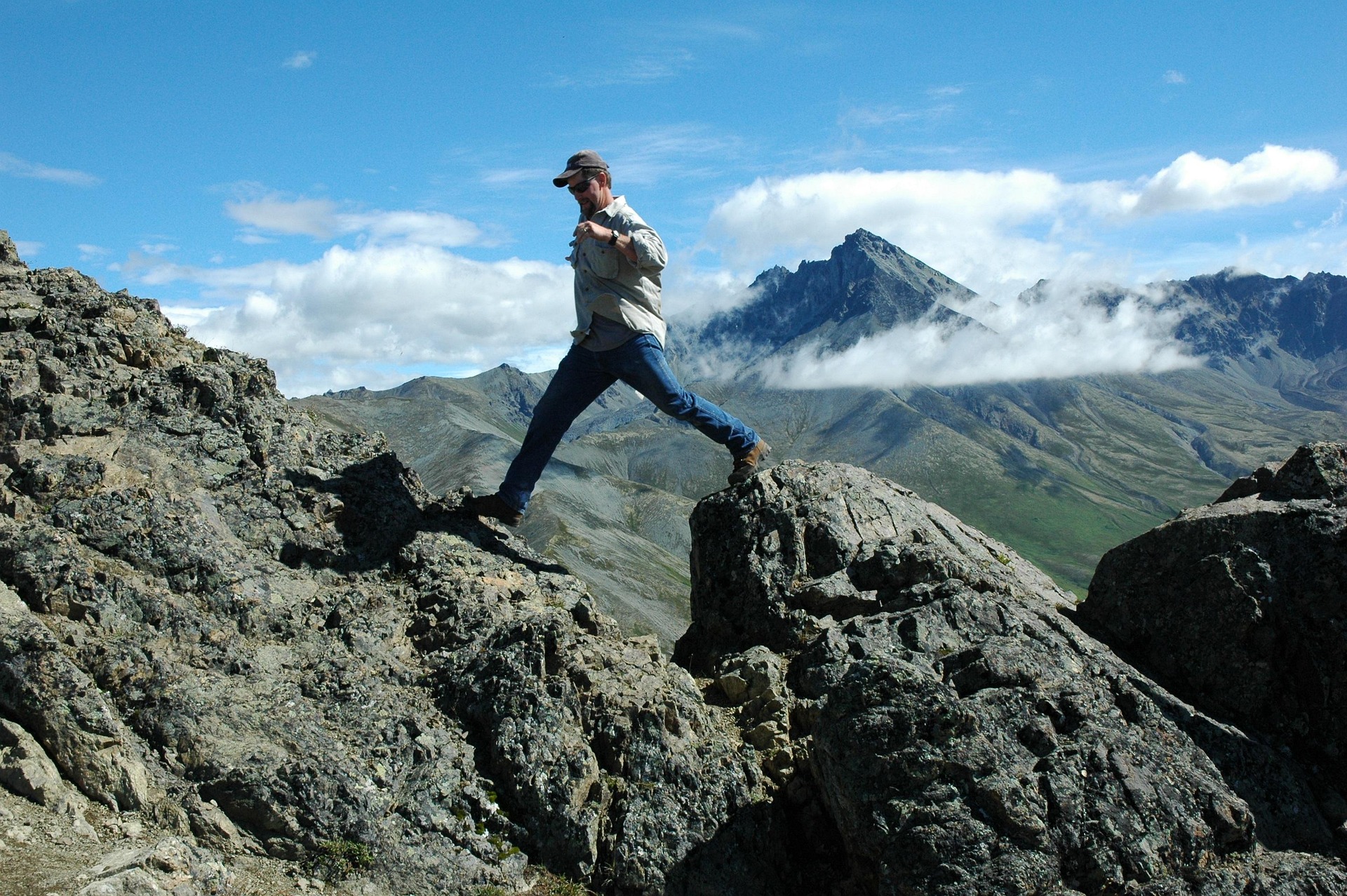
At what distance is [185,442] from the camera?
12.8 meters

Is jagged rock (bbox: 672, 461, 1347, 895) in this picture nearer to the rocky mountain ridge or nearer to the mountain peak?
the rocky mountain ridge

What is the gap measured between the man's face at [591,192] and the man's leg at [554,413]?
2125 mm

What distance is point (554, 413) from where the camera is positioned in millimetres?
14523

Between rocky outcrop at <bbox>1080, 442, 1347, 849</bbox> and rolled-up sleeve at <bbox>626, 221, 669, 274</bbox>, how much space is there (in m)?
7.99

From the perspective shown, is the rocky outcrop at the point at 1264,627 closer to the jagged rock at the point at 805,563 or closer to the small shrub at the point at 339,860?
the jagged rock at the point at 805,563

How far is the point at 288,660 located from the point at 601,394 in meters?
5.68

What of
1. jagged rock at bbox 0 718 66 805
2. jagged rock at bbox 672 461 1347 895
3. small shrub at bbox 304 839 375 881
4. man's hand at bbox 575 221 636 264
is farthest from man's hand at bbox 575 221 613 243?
jagged rock at bbox 0 718 66 805

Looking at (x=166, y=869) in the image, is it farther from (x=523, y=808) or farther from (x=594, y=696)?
(x=594, y=696)

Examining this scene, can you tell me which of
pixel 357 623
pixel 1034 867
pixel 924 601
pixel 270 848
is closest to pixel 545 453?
pixel 357 623

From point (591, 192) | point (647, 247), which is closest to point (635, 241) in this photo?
point (647, 247)

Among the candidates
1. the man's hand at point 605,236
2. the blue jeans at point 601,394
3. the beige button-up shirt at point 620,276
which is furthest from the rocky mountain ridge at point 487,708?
the man's hand at point 605,236

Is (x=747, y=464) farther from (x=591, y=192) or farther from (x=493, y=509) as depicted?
(x=591, y=192)

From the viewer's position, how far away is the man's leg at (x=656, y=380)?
13516 millimetres

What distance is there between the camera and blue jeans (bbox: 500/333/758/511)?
13.6 metres
